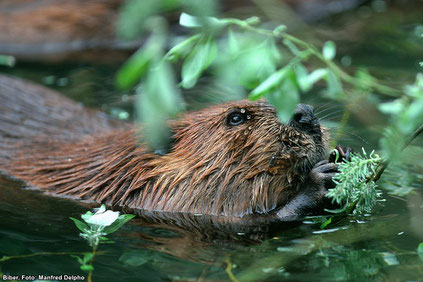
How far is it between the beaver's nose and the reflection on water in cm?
53

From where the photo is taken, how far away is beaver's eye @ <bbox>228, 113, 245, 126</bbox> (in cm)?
336

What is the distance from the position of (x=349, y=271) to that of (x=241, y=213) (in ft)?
2.90

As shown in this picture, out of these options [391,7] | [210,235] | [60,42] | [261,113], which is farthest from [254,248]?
[391,7]

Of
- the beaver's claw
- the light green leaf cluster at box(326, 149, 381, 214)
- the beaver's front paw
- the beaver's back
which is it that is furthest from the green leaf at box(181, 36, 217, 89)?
the beaver's back

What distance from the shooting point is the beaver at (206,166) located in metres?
3.23

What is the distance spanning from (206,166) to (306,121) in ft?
2.05

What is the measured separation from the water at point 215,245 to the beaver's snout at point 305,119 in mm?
490

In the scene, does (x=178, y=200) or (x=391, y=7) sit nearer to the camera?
(x=178, y=200)

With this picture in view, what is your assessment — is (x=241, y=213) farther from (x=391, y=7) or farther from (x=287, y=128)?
(x=391, y=7)

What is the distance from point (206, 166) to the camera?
11.2 feet

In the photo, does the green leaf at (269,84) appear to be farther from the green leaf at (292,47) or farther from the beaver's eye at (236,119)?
the beaver's eye at (236,119)

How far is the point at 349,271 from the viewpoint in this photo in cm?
257

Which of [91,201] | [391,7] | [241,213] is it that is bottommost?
[241,213]

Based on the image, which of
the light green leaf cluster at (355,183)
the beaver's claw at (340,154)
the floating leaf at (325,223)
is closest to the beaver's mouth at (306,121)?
the beaver's claw at (340,154)
